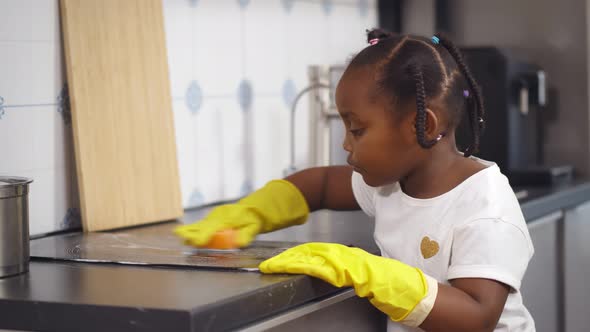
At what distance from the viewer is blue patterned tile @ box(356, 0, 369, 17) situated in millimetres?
2387

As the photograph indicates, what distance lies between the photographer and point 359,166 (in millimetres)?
1301

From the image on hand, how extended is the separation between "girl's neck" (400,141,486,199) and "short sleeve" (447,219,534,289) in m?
0.09

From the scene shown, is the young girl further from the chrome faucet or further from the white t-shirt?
the chrome faucet

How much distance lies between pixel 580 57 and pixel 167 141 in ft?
3.92

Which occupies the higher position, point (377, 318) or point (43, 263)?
point (43, 263)

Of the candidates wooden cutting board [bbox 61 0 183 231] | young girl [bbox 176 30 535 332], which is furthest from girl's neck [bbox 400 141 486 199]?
wooden cutting board [bbox 61 0 183 231]

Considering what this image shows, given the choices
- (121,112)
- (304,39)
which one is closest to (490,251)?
(121,112)

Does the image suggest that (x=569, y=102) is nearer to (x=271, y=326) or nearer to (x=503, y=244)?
(x=503, y=244)

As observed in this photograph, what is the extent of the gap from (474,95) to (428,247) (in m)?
0.24

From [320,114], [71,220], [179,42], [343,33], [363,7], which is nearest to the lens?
[71,220]

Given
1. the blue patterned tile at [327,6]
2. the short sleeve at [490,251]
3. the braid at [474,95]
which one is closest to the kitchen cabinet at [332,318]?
the short sleeve at [490,251]

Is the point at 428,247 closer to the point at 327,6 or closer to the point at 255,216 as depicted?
the point at 255,216

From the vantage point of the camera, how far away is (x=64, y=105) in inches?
61.5

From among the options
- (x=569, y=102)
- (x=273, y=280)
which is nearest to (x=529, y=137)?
(x=569, y=102)
